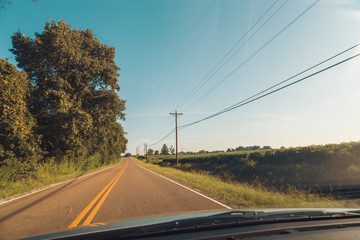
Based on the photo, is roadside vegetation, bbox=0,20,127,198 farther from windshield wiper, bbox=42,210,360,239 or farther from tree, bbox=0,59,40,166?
windshield wiper, bbox=42,210,360,239

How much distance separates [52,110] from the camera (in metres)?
14.1

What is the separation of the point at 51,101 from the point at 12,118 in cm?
509

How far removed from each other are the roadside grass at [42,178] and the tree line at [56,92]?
0.98 m

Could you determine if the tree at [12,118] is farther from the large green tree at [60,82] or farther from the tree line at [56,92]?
the large green tree at [60,82]

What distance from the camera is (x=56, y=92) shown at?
531 inches

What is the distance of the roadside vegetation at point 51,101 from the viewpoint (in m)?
10.2

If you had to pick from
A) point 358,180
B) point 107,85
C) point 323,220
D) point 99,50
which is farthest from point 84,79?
point 358,180

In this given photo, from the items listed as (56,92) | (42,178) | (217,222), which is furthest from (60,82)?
(217,222)

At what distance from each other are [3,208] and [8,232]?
2851mm

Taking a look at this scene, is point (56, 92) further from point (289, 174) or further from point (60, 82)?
point (289, 174)

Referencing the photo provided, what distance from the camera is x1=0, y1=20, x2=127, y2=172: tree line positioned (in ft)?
37.0

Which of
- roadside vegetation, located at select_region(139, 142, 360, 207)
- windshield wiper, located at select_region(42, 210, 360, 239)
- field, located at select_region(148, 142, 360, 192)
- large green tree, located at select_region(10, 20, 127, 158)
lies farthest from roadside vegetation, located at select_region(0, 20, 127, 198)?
field, located at select_region(148, 142, 360, 192)

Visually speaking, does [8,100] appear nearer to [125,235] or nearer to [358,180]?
[125,235]

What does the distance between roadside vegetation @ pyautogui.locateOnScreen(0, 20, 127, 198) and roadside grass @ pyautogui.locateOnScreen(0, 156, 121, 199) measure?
0.07 metres
